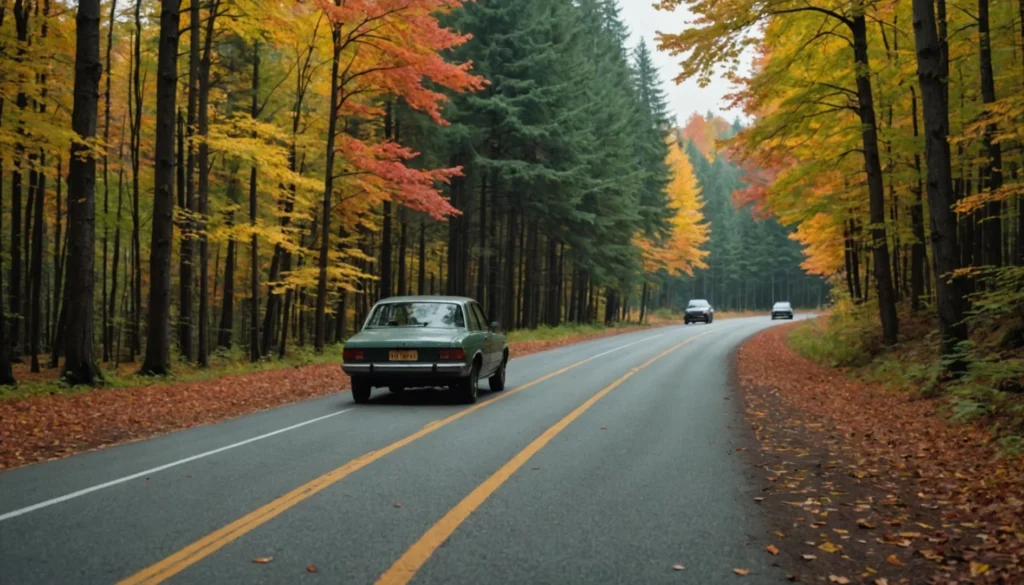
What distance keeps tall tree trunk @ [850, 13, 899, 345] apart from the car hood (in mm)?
9806

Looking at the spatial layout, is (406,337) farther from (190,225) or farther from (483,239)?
(483,239)

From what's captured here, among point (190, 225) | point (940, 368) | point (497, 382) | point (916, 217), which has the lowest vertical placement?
point (497, 382)

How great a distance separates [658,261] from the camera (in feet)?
183

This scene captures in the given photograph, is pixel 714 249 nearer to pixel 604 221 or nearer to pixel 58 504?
pixel 604 221

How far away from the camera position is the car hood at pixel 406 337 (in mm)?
11062

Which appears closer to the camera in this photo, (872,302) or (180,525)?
(180,525)

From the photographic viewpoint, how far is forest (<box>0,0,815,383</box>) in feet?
48.3

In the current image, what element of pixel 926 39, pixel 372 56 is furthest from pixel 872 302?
pixel 372 56

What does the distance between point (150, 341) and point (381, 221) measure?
15986mm

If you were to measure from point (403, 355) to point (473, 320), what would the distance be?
2080mm

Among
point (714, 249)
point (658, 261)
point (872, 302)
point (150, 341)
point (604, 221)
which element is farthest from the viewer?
point (714, 249)

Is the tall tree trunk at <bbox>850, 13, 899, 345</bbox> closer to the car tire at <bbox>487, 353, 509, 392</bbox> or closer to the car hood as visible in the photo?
the car tire at <bbox>487, 353, 509, 392</bbox>

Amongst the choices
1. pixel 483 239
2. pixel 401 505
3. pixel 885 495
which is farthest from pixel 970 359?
pixel 483 239

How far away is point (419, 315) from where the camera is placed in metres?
12.3
